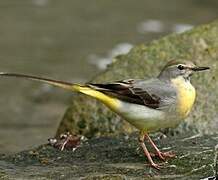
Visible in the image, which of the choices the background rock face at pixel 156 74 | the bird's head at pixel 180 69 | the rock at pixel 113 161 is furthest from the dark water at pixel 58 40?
the bird's head at pixel 180 69

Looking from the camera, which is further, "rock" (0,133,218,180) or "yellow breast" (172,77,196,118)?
"yellow breast" (172,77,196,118)

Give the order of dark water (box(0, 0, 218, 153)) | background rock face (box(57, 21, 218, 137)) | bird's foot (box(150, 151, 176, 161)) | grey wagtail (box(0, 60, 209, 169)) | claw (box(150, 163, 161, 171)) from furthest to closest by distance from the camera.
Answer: dark water (box(0, 0, 218, 153)) < background rock face (box(57, 21, 218, 137)) < bird's foot (box(150, 151, 176, 161)) < grey wagtail (box(0, 60, 209, 169)) < claw (box(150, 163, 161, 171))

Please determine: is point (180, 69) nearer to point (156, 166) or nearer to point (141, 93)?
point (141, 93)

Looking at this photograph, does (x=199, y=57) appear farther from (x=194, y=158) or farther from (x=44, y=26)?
(x=44, y=26)

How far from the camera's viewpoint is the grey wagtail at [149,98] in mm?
7234

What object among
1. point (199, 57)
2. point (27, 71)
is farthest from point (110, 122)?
point (27, 71)

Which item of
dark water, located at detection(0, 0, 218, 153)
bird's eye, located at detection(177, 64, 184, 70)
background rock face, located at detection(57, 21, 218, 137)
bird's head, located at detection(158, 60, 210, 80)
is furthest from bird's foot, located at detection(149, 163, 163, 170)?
dark water, located at detection(0, 0, 218, 153)

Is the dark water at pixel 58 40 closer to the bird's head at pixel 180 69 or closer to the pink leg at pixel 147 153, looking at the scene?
the pink leg at pixel 147 153

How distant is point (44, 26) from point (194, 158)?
11.3 meters

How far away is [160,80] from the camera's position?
7.53m

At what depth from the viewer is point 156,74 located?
985cm

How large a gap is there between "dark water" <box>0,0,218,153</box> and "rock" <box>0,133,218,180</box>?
347 cm

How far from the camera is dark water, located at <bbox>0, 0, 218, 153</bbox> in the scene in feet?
43.4

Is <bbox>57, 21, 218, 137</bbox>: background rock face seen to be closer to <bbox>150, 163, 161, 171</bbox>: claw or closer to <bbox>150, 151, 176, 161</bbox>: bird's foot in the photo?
<bbox>150, 151, 176, 161</bbox>: bird's foot
